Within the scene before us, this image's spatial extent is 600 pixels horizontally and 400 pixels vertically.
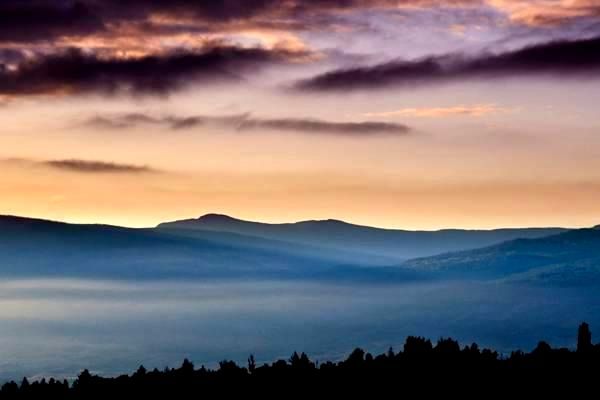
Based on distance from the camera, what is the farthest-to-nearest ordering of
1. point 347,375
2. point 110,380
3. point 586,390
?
1. point 110,380
2. point 347,375
3. point 586,390

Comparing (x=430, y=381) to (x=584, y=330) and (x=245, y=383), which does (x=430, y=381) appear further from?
(x=584, y=330)

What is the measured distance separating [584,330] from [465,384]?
60.4 feet

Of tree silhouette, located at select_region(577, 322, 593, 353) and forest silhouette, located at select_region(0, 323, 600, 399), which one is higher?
tree silhouette, located at select_region(577, 322, 593, 353)

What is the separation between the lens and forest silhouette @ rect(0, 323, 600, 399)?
203 ft

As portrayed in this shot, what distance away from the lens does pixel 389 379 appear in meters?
66.6

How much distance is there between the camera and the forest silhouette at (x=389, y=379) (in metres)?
61.8

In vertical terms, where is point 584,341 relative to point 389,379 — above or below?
above

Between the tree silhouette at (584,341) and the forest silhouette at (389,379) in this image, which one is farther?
the tree silhouette at (584,341)

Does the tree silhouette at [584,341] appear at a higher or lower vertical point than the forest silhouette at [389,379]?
higher

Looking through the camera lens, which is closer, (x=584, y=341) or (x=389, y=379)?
(x=389, y=379)

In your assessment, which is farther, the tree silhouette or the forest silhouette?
the tree silhouette

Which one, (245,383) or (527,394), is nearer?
(527,394)

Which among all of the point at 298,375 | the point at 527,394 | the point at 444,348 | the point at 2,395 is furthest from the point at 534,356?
the point at 2,395

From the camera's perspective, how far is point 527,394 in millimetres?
59031
